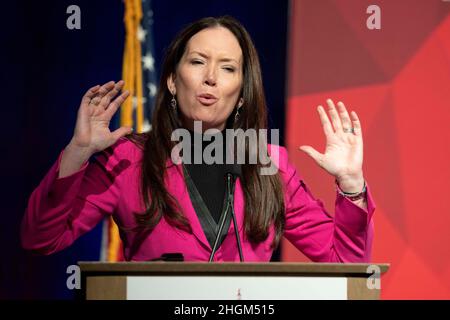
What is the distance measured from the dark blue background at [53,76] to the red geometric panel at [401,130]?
0.21 meters

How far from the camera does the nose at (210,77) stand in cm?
246

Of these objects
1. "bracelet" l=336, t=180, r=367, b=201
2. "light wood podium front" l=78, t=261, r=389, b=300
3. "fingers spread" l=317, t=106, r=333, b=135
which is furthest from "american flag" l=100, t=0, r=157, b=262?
"light wood podium front" l=78, t=261, r=389, b=300

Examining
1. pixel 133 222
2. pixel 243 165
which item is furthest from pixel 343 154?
pixel 133 222

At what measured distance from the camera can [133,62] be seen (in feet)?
11.1

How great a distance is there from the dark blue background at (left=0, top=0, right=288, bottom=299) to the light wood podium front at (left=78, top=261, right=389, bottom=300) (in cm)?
181

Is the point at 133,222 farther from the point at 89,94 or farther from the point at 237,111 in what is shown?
the point at 237,111

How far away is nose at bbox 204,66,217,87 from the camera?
246 centimetres

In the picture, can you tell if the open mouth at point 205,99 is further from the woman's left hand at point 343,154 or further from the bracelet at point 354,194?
the bracelet at point 354,194

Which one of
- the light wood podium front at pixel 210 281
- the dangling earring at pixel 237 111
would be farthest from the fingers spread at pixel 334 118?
the light wood podium front at pixel 210 281

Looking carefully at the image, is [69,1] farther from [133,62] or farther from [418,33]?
[418,33]

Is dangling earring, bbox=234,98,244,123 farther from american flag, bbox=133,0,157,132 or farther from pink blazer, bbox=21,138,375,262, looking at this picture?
american flag, bbox=133,0,157,132

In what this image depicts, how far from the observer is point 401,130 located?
3.32 metres
